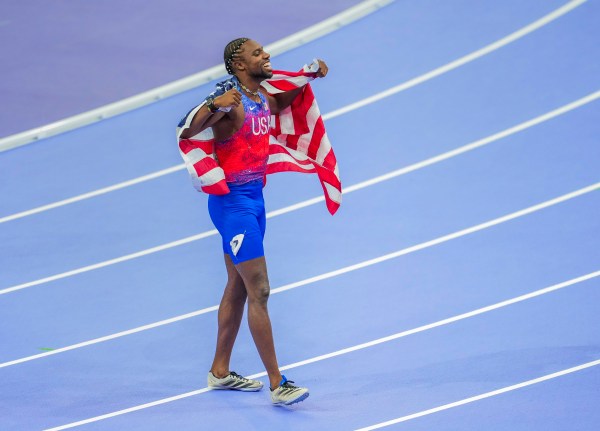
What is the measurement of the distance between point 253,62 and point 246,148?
503 mm

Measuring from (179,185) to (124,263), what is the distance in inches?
56.1

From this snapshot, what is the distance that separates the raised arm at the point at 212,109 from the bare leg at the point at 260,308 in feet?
2.75

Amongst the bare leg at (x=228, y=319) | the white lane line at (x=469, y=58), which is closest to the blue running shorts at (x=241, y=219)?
the bare leg at (x=228, y=319)

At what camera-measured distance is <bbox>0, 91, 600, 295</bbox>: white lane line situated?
9172 mm

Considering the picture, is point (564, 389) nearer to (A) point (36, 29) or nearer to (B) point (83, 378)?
(B) point (83, 378)

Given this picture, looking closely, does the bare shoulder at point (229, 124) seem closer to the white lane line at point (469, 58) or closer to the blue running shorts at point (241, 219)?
the blue running shorts at point (241, 219)

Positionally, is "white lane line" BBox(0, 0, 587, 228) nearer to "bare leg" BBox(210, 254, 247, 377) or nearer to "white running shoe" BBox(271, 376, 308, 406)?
"bare leg" BBox(210, 254, 247, 377)

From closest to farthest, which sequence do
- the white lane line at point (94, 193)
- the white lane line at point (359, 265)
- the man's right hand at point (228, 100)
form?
the man's right hand at point (228, 100) → the white lane line at point (359, 265) → the white lane line at point (94, 193)

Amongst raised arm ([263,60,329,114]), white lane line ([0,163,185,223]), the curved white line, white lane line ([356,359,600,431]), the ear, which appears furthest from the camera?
the curved white line

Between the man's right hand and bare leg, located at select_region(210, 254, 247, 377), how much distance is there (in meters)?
1.09

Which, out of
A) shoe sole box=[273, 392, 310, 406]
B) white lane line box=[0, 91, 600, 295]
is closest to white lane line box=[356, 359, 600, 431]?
shoe sole box=[273, 392, 310, 406]

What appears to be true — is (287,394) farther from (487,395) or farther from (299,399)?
(487,395)

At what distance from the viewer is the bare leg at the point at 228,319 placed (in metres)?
7.30

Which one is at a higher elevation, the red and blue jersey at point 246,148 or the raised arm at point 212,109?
the raised arm at point 212,109
